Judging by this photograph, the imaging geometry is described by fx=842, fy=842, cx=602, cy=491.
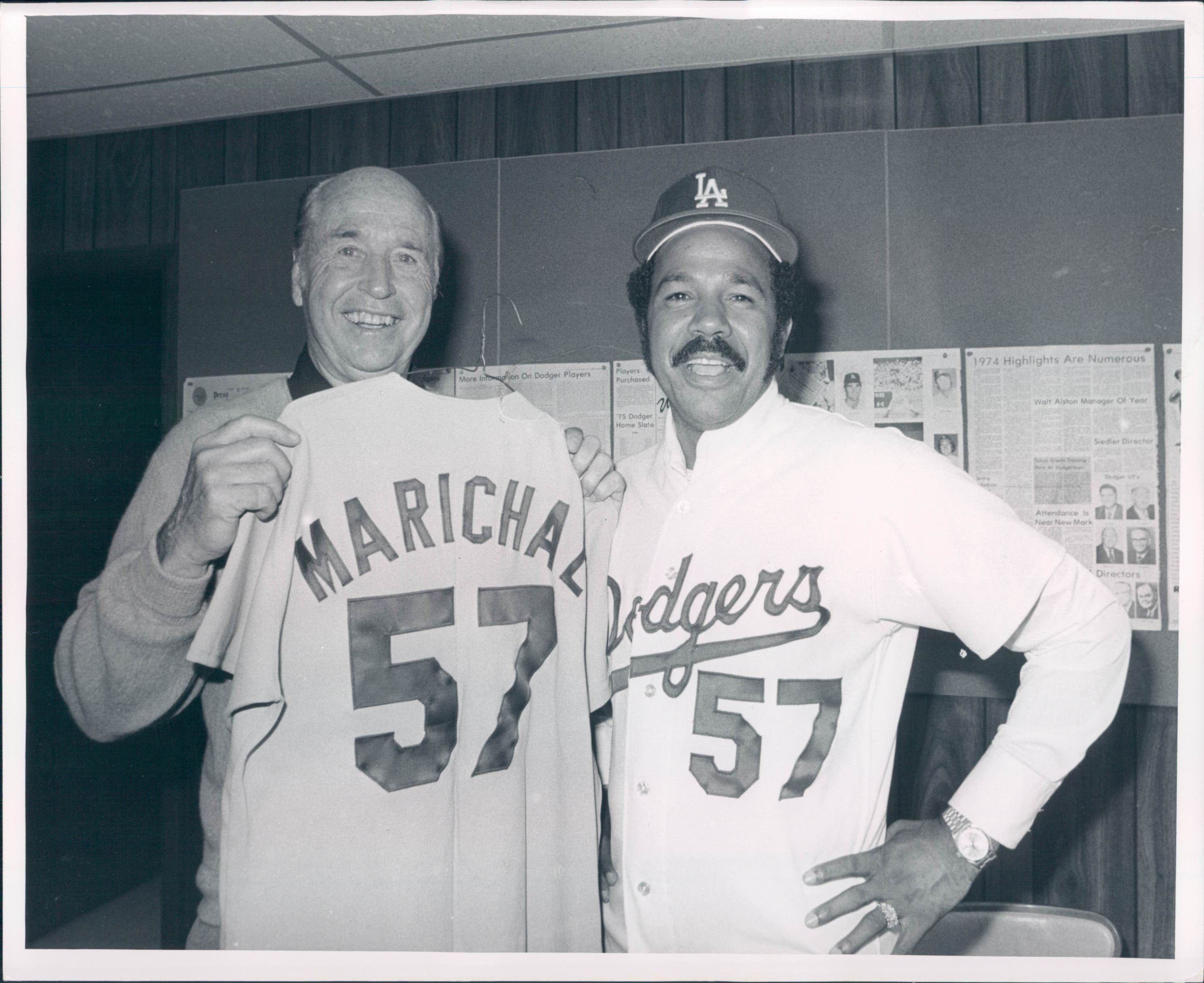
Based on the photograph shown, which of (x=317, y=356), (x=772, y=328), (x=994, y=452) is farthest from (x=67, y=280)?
(x=994, y=452)

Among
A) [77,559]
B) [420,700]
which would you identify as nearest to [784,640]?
[420,700]

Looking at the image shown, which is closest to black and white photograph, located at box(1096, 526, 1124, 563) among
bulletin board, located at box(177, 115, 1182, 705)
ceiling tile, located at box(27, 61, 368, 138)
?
bulletin board, located at box(177, 115, 1182, 705)

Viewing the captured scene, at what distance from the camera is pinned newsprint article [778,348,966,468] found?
105cm

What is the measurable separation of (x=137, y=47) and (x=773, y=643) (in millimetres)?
1104

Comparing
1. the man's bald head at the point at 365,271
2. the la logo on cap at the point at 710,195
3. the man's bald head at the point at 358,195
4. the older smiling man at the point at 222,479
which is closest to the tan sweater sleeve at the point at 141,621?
the older smiling man at the point at 222,479

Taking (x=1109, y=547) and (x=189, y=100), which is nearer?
(x=1109, y=547)

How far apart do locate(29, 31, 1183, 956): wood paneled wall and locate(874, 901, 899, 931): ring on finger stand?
133mm

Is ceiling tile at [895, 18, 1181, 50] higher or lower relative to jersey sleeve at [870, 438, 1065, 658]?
higher

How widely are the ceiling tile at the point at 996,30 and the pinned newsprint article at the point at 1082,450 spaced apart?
1.28ft

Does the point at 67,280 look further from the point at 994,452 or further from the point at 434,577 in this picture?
the point at 994,452

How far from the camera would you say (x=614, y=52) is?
108 centimetres

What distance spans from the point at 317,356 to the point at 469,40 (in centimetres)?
45

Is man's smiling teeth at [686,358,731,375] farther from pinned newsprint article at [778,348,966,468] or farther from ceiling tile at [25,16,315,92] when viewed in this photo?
ceiling tile at [25,16,315,92]

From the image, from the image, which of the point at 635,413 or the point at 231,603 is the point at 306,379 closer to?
the point at 231,603
